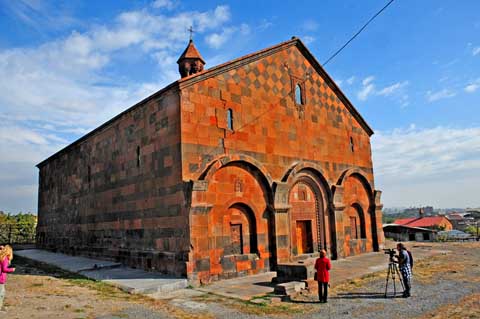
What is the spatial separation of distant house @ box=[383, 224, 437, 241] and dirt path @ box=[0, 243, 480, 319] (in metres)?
21.5

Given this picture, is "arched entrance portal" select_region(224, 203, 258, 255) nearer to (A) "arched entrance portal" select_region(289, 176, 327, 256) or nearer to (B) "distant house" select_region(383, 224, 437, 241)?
(A) "arched entrance portal" select_region(289, 176, 327, 256)

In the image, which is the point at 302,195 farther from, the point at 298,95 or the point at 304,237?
the point at 298,95

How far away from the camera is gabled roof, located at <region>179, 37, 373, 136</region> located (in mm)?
12918

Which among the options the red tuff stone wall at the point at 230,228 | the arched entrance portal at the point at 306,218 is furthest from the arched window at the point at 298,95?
the red tuff stone wall at the point at 230,228

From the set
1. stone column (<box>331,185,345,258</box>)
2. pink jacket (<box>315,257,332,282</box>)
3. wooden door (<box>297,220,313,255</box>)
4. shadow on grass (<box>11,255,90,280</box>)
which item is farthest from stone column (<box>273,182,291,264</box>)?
shadow on grass (<box>11,255,90,280</box>)

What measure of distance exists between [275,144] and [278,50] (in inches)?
169

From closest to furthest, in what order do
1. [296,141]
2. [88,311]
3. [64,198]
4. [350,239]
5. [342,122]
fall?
[88,311], [296,141], [350,239], [342,122], [64,198]

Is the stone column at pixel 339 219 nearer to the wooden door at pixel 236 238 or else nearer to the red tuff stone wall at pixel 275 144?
the red tuff stone wall at pixel 275 144

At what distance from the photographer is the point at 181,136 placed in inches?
478

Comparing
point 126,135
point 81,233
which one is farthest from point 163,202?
point 81,233

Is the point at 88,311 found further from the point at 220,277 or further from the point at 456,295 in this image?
the point at 456,295

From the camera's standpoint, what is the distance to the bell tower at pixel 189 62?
1588cm

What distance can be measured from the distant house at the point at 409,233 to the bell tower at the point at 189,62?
25211 millimetres

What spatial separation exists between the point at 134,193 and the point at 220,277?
16.0 feet
